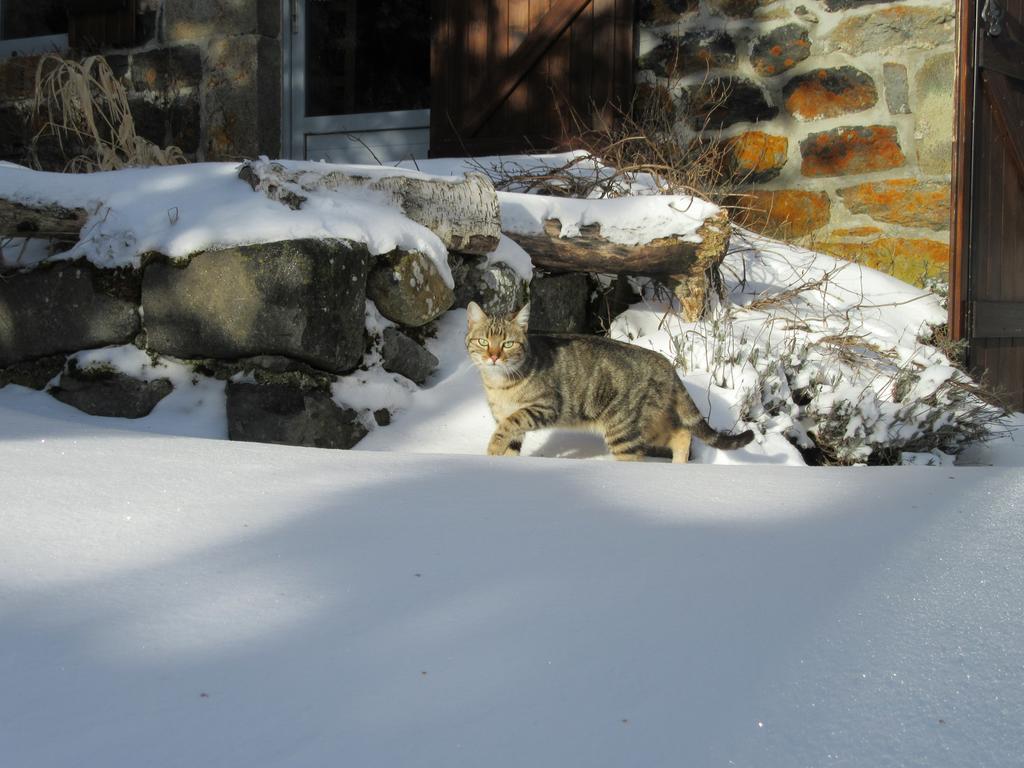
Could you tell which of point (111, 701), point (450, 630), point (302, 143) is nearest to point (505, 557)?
point (450, 630)

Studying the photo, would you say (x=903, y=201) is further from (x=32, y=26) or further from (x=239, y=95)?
(x=32, y=26)

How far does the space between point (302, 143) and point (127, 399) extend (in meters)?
4.06

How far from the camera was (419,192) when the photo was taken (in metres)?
4.09

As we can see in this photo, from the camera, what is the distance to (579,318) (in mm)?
4926

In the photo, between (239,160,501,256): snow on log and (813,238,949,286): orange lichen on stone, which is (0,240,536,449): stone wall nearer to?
(239,160,501,256): snow on log

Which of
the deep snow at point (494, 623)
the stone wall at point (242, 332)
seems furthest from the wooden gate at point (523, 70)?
the deep snow at point (494, 623)

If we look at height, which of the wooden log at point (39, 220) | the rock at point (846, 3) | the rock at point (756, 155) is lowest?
the wooden log at point (39, 220)

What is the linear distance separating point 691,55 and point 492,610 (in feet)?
17.1

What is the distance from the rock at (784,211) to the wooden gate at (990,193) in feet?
2.91

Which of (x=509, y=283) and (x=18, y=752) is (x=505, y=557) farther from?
(x=509, y=283)

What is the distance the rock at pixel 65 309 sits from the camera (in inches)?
150

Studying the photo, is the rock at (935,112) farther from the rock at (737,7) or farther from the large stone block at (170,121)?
the large stone block at (170,121)

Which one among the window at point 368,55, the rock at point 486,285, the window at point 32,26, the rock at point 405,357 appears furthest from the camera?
the window at point 32,26

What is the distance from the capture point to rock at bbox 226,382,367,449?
143 inches
